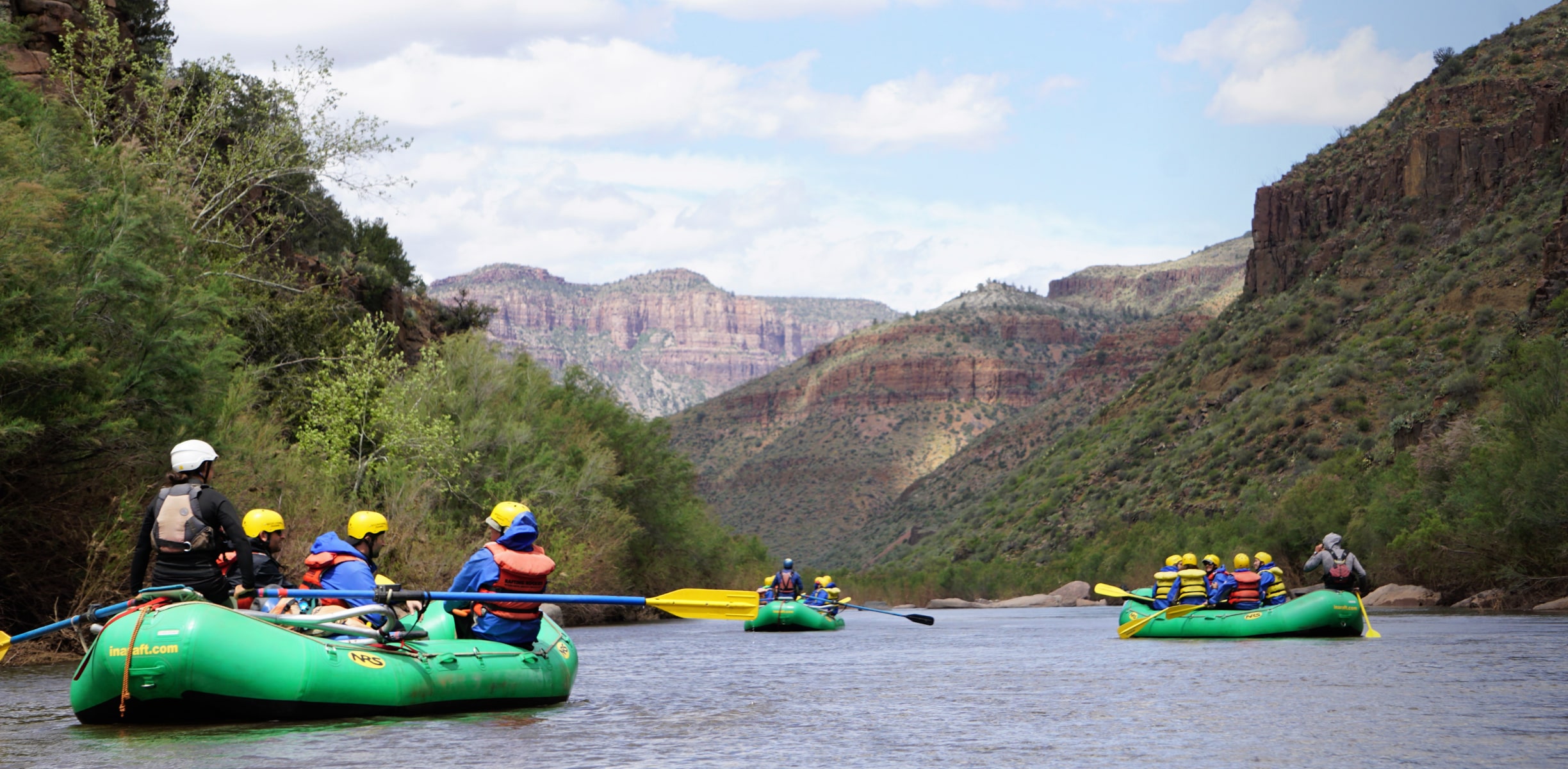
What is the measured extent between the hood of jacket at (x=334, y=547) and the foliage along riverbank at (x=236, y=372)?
8905 mm

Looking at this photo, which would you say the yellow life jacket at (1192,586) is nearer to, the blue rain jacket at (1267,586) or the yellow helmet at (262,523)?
the blue rain jacket at (1267,586)

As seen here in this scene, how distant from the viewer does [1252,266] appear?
94938 millimetres

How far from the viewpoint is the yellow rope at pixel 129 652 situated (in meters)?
12.9

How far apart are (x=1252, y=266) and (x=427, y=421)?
6642 cm

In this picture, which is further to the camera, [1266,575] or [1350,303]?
[1350,303]

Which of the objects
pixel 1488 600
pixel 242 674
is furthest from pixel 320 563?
pixel 1488 600

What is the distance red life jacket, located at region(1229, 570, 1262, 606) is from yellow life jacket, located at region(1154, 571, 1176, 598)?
163 centimetres

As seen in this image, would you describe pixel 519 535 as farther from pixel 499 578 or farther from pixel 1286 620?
pixel 1286 620

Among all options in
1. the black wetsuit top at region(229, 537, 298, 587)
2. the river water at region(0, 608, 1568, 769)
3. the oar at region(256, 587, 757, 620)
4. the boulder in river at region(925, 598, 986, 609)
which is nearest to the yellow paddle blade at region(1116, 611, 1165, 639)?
the river water at region(0, 608, 1568, 769)

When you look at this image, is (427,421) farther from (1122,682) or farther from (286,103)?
(1122,682)

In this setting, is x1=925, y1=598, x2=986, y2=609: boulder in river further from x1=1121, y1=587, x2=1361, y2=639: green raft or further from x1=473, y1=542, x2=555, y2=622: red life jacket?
x1=473, y1=542, x2=555, y2=622: red life jacket

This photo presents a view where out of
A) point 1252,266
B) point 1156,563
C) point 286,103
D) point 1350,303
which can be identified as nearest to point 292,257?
point 286,103

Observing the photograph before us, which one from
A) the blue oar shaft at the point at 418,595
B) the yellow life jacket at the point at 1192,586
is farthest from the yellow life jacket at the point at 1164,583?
the blue oar shaft at the point at 418,595

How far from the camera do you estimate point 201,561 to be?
44.3 ft
